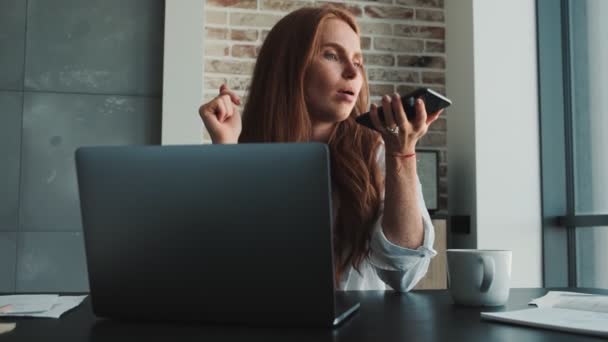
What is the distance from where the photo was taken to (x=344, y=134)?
1.51 metres

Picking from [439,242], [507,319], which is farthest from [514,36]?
[507,319]

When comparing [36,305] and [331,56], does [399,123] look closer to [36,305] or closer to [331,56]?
[331,56]

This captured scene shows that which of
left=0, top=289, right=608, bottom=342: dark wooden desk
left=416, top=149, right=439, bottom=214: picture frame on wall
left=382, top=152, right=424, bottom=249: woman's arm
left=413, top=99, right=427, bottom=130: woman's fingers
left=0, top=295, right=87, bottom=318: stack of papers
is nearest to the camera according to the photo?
left=0, top=289, right=608, bottom=342: dark wooden desk

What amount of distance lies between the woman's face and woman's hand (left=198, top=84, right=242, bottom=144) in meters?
0.23

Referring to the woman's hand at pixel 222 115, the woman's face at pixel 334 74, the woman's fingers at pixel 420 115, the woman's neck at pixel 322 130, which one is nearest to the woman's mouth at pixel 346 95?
the woman's face at pixel 334 74

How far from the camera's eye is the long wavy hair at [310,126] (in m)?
1.35

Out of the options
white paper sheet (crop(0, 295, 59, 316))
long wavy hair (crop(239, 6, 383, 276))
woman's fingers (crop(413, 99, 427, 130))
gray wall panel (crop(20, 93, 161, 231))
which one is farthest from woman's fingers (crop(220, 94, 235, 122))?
gray wall panel (crop(20, 93, 161, 231))

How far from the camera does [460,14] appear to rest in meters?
3.14

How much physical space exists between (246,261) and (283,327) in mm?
94

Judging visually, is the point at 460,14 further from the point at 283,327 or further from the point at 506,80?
the point at 283,327

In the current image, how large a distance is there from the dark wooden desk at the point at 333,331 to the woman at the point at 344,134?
14.2 inches

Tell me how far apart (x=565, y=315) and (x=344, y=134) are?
2.67 feet

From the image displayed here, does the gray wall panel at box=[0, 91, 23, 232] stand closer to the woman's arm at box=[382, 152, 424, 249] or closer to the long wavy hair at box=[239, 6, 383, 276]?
the long wavy hair at box=[239, 6, 383, 276]

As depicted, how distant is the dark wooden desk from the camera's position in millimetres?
656
